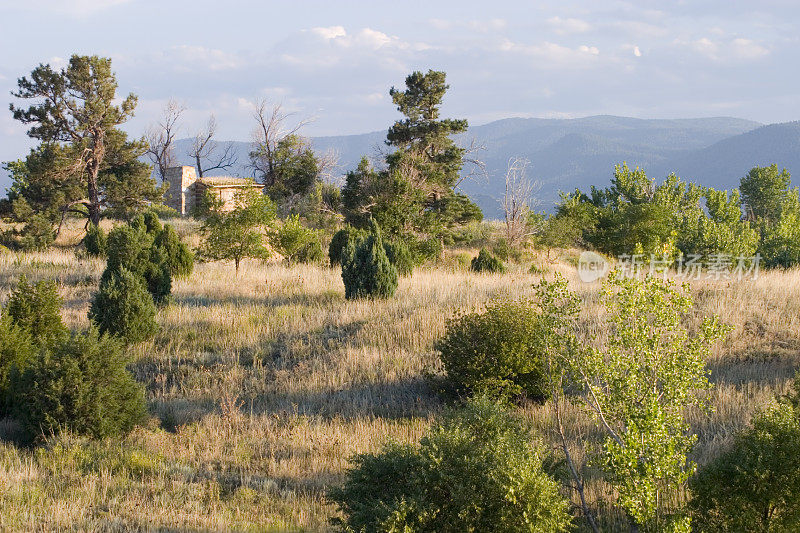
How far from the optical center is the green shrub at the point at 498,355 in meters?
7.86

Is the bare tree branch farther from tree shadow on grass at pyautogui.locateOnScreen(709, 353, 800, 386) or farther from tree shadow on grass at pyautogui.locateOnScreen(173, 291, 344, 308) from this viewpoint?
tree shadow on grass at pyautogui.locateOnScreen(709, 353, 800, 386)

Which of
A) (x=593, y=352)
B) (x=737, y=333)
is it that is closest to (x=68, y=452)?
(x=593, y=352)

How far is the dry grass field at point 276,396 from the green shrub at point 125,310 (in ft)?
1.42

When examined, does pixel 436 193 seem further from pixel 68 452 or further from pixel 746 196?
pixel 746 196

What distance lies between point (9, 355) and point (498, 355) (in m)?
5.97

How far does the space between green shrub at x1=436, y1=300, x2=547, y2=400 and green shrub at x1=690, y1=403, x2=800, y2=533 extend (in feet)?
10.4

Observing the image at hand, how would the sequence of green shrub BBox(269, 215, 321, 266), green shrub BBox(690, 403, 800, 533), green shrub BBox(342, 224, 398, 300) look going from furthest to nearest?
1. green shrub BBox(269, 215, 321, 266)
2. green shrub BBox(342, 224, 398, 300)
3. green shrub BBox(690, 403, 800, 533)

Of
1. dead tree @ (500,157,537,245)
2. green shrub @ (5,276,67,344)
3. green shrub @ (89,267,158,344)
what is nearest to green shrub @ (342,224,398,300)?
green shrub @ (89,267,158,344)

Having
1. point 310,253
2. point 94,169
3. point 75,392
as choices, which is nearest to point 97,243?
point 310,253

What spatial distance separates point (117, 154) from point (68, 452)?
27.0 meters

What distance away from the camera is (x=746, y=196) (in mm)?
52156

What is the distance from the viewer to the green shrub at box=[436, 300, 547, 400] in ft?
25.8

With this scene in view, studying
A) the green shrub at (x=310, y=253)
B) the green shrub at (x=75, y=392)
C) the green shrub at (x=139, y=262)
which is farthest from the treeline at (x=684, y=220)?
the green shrub at (x=75, y=392)

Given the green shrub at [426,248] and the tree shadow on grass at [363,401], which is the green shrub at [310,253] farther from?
the tree shadow on grass at [363,401]
